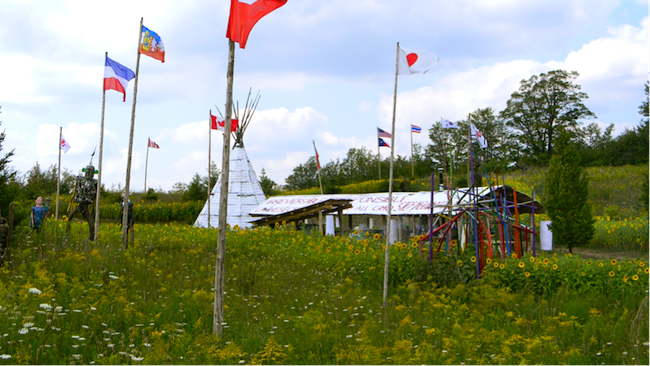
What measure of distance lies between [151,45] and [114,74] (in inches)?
52.3

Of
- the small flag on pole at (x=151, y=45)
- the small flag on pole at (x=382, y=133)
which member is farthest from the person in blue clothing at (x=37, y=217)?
the small flag on pole at (x=382, y=133)

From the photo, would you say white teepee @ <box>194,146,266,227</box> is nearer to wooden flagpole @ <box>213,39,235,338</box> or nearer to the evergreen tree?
the evergreen tree

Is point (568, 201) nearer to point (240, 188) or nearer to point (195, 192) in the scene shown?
point (240, 188)

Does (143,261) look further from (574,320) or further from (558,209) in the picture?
(558,209)

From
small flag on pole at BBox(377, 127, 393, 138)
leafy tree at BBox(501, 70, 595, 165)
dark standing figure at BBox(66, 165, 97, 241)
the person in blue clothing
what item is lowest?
the person in blue clothing

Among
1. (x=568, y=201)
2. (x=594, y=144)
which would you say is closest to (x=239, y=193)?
(x=568, y=201)

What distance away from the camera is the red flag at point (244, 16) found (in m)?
6.01

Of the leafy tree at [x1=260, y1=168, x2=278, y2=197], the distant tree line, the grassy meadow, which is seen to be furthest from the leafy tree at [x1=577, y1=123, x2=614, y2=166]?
the grassy meadow

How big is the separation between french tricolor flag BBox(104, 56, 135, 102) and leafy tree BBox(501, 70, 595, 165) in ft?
147

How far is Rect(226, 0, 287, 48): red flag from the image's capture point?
6008 millimetres

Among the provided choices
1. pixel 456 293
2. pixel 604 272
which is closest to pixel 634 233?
pixel 604 272

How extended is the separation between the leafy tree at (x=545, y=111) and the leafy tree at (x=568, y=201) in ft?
109

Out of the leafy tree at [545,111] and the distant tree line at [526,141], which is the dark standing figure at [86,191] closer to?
the distant tree line at [526,141]

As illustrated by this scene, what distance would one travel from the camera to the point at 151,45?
39.6ft
